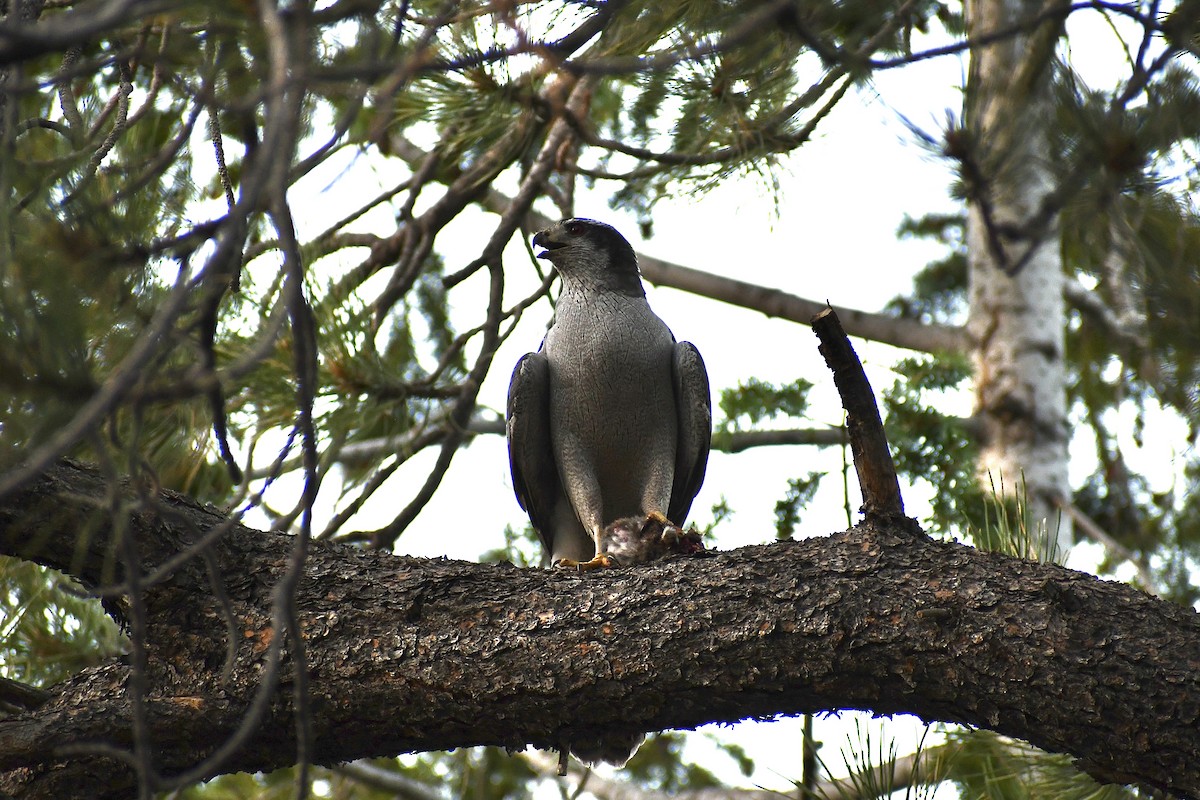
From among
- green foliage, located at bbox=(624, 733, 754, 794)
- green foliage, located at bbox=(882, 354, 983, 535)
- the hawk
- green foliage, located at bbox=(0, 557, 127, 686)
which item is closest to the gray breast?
the hawk

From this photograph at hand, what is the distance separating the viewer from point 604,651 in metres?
2.97

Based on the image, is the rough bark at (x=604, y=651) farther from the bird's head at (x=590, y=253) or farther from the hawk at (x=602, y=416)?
the bird's head at (x=590, y=253)

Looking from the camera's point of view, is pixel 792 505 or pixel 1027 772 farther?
pixel 792 505

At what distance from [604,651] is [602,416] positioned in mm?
2005

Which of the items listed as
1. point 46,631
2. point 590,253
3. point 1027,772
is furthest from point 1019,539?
point 46,631

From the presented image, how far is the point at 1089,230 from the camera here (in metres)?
2.55

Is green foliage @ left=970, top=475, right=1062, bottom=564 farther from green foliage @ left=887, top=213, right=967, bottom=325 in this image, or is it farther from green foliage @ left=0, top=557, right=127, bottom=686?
green foliage @ left=887, top=213, right=967, bottom=325

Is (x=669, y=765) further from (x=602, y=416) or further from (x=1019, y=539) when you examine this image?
(x=1019, y=539)

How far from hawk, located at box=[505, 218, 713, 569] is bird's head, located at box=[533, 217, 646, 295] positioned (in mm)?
10

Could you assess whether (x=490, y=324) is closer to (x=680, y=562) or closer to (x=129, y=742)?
(x=680, y=562)

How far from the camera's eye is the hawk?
4.91m

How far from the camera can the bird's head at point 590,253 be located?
5.32 meters

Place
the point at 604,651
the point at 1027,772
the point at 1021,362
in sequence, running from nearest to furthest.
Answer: the point at 604,651 → the point at 1027,772 → the point at 1021,362

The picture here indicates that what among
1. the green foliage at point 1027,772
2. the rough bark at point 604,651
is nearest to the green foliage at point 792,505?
the green foliage at point 1027,772
